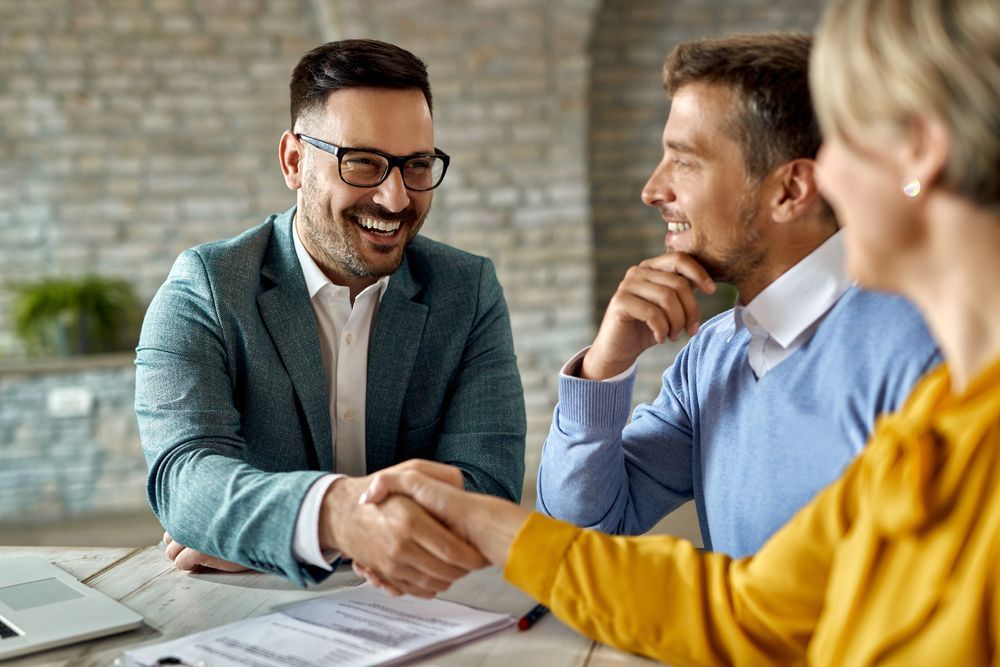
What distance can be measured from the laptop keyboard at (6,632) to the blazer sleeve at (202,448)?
0.30 meters

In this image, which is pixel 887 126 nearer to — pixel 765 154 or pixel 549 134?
pixel 765 154

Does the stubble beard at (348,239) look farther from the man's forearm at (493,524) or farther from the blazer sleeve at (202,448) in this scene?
the man's forearm at (493,524)

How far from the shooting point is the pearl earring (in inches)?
35.0

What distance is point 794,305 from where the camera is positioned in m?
1.44

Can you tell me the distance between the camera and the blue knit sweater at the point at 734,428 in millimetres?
1313

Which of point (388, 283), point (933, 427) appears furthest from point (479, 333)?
point (933, 427)

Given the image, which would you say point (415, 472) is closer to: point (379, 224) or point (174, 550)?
point (174, 550)

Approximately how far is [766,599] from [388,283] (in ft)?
3.86

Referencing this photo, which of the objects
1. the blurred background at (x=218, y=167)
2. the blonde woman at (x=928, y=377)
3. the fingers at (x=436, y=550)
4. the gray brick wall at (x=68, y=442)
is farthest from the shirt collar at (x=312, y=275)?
the gray brick wall at (x=68, y=442)

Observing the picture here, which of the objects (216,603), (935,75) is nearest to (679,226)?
(935,75)

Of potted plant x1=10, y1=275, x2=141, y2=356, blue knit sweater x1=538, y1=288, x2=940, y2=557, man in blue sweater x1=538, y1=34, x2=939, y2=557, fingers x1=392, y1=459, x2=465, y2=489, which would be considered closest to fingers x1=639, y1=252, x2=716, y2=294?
man in blue sweater x1=538, y1=34, x2=939, y2=557

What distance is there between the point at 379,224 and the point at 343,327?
0.22 metres

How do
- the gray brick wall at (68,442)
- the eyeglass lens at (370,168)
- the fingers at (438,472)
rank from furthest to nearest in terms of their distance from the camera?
1. the gray brick wall at (68,442)
2. the eyeglass lens at (370,168)
3. the fingers at (438,472)

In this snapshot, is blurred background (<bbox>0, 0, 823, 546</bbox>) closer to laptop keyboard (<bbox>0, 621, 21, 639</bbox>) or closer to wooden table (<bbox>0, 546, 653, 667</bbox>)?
wooden table (<bbox>0, 546, 653, 667</bbox>)
